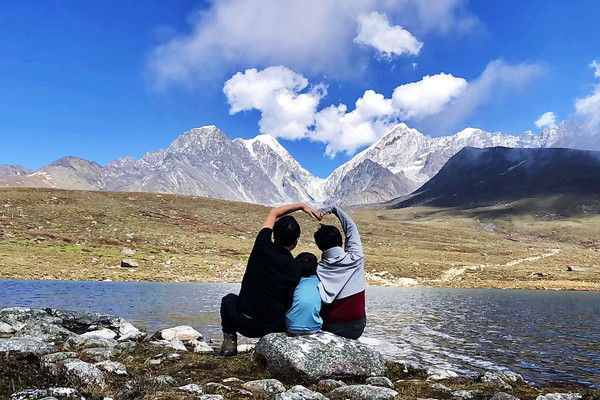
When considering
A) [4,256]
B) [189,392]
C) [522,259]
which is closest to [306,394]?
[189,392]

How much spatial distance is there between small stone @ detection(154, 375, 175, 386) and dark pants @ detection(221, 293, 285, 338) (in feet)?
7.65

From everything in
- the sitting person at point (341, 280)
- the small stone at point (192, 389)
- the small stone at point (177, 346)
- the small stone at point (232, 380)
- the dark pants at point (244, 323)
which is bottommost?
the small stone at point (177, 346)

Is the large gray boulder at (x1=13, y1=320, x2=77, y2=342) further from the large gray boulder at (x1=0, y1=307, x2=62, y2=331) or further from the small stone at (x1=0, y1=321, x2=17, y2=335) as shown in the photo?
the large gray boulder at (x1=0, y1=307, x2=62, y2=331)

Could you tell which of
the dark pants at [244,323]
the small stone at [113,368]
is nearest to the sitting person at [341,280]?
the dark pants at [244,323]

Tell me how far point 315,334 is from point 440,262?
3466 inches

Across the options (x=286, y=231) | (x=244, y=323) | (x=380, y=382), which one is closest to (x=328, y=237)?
(x=286, y=231)

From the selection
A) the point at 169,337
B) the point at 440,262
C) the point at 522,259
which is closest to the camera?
the point at 169,337

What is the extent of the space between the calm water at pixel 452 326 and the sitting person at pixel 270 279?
782cm

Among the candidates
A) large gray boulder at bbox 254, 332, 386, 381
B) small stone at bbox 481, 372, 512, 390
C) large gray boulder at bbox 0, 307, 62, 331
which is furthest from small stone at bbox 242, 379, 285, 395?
large gray boulder at bbox 0, 307, 62, 331

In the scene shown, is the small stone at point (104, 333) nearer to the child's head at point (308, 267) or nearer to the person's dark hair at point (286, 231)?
the child's head at point (308, 267)

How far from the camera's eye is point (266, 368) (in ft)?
30.1

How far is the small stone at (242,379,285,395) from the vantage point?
7465 millimetres

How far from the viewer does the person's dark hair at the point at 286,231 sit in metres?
9.21

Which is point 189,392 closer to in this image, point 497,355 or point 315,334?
point 315,334
